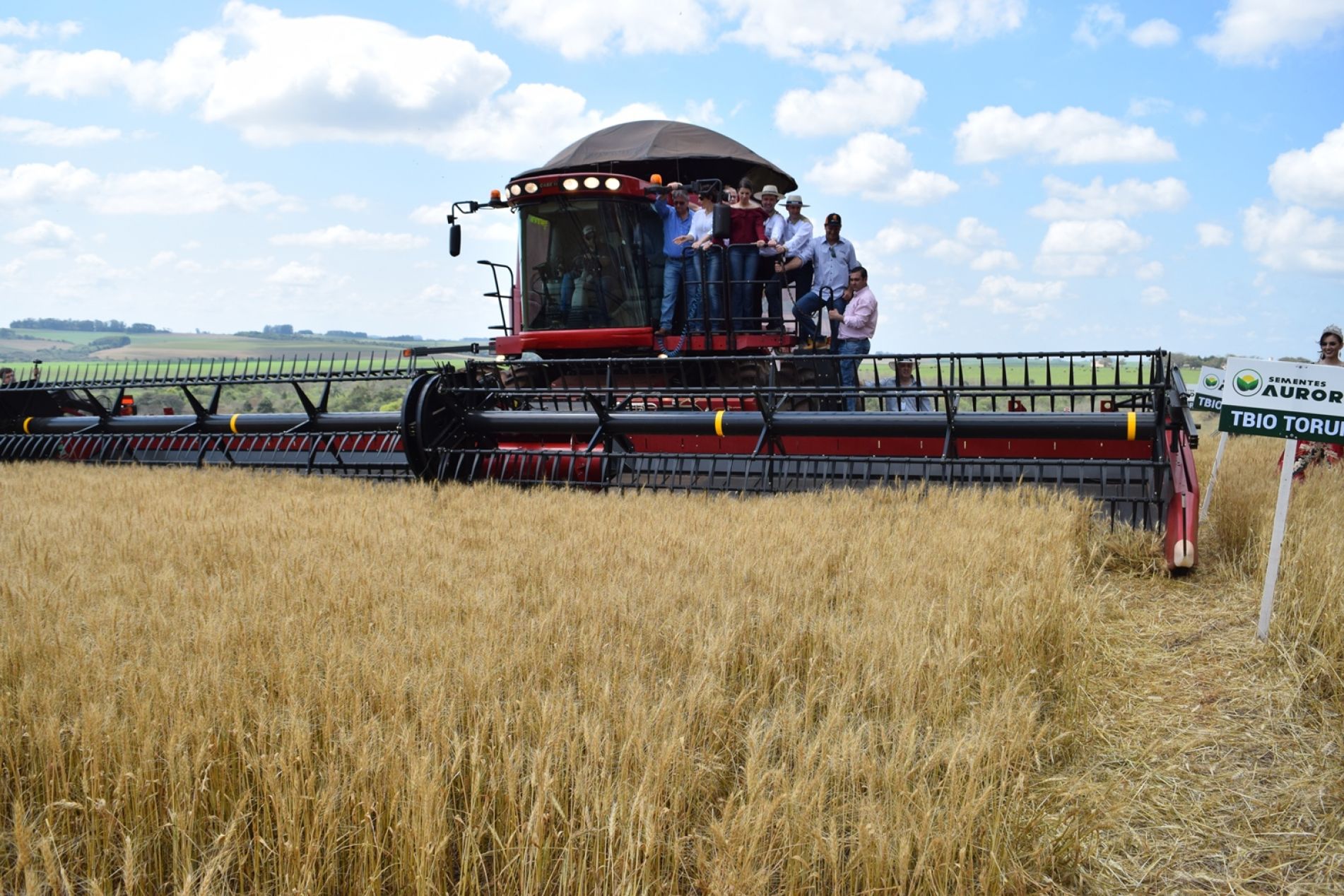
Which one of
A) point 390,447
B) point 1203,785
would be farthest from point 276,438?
point 1203,785

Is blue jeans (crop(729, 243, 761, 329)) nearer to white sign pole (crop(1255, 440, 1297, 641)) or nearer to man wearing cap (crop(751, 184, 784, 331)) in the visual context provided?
man wearing cap (crop(751, 184, 784, 331))

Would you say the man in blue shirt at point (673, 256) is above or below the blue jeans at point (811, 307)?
above

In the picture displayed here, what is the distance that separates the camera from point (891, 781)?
7.41 feet

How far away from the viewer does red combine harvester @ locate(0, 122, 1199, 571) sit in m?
6.27

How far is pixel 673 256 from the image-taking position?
887 cm

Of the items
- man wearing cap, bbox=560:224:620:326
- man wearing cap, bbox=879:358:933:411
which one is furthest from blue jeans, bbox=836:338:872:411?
man wearing cap, bbox=560:224:620:326

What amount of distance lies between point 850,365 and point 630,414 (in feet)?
6.87

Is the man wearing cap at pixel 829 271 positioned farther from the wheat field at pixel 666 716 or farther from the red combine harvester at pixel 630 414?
the wheat field at pixel 666 716

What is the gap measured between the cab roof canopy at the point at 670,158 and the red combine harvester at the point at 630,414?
2949mm

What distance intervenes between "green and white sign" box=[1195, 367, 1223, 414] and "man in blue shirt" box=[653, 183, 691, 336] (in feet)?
13.3

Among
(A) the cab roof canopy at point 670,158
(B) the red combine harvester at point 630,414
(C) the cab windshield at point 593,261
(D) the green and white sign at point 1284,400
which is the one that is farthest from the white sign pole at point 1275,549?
(A) the cab roof canopy at point 670,158

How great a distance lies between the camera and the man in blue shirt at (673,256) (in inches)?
346

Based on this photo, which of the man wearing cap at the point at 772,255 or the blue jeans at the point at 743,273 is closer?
the blue jeans at the point at 743,273

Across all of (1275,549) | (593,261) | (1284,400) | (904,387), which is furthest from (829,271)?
(1275,549)
